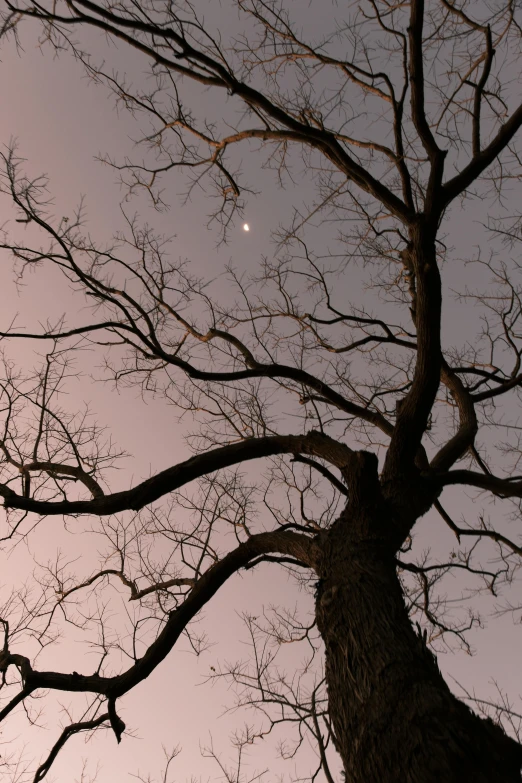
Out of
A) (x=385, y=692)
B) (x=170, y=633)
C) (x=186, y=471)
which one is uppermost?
(x=186, y=471)

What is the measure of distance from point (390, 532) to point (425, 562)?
10.1ft

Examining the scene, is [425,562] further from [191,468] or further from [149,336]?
[149,336]

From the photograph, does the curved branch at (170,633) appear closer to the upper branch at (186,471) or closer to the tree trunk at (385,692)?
the tree trunk at (385,692)

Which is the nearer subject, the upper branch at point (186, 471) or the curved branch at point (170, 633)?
the curved branch at point (170, 633)

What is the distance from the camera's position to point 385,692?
1893mm

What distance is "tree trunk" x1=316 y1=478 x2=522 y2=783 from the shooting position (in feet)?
5.22

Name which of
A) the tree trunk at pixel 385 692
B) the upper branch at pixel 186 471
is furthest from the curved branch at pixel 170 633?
the upper branch at pixel 186 471

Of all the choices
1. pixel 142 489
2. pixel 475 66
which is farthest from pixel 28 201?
pixel 475 66

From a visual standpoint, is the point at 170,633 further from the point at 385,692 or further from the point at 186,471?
the point at 385,692

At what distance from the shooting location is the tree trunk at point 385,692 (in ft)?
5.22

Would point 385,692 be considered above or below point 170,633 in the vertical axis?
below

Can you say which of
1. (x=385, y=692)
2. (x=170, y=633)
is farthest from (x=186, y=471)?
Answer: (x=385, y=692)

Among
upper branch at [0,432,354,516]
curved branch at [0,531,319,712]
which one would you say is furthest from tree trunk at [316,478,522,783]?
upper branch at [0,432,354,516]

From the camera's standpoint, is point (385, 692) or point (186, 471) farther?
point (186, 471)
